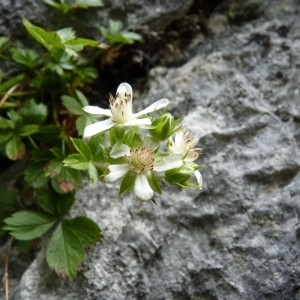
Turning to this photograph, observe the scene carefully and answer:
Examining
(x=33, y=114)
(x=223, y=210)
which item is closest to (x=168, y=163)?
(x=223, y=210)

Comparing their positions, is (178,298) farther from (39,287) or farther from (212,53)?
(212,53)

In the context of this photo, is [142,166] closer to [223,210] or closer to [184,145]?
[184,145]

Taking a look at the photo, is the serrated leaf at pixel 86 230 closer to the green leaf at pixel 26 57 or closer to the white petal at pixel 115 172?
the white petal at pixel 115 172

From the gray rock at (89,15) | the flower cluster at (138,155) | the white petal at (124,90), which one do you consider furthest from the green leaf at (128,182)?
the gray rock at (89,15)

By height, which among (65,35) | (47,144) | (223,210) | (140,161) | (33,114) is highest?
(65,35)

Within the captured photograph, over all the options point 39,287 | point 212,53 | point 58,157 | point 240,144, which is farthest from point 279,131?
point 39,287

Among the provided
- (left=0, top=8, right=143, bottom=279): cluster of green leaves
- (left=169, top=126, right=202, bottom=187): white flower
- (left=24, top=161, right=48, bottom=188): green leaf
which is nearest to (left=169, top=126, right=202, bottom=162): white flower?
(left=169, top=126, right=202, bottom=187): white flower
